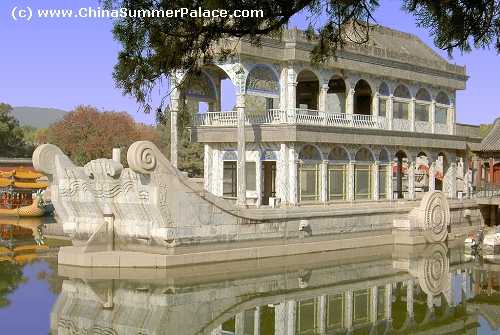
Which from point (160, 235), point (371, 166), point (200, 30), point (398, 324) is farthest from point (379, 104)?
point (200, 30)

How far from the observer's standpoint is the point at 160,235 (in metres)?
17.5

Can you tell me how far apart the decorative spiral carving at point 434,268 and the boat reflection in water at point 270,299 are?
1.4 inches

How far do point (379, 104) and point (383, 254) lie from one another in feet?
21.9

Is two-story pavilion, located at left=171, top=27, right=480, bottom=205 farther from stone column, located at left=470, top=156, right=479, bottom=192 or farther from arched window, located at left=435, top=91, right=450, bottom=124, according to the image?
stone column, located at left=470, top=156, right=479, bottom=192

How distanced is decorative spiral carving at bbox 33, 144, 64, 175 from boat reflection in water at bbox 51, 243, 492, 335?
271 centimetres

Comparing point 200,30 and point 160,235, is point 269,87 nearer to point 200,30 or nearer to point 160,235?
point 160,235

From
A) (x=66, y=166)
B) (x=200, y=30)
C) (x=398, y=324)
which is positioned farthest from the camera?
(x=66, y=166)

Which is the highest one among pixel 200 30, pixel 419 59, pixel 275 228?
pixel 419 59

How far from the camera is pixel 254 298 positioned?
50.7 ft

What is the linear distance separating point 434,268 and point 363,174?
6.52m

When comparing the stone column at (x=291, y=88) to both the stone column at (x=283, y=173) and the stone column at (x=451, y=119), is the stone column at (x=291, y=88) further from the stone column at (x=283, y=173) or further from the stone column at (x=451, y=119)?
the stone column at (x=451, y=119)

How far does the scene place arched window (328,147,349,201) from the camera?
2478 centimetres

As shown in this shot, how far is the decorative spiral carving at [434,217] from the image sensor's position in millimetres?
24531

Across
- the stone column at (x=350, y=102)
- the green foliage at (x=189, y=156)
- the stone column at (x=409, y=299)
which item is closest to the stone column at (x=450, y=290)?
the stone column at (x=409, y=299)
